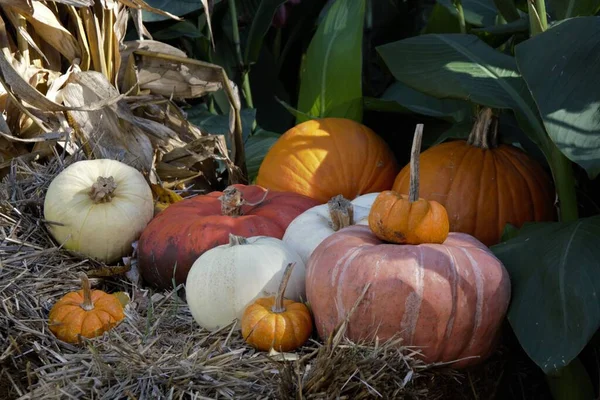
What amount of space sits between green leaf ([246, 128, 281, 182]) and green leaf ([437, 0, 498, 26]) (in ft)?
3.18

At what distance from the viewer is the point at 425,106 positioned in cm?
305

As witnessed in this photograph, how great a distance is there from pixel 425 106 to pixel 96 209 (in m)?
1.36

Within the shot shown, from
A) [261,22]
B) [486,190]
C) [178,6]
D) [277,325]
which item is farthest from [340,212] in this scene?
[178,6]

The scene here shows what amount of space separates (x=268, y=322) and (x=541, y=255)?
719 mm

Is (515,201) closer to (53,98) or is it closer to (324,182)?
(324,182)

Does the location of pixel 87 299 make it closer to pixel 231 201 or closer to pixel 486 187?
pixel 231 201

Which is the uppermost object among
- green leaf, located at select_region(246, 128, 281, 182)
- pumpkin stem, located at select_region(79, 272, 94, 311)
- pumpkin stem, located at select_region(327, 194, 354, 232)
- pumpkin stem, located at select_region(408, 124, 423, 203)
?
pumpkin stem, located at select_region(408, 124, 423, 203)

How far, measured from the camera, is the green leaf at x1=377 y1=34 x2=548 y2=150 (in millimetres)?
2275

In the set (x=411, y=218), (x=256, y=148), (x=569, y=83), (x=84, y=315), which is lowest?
(x=256, y=148)

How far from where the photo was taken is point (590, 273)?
1.86 metres

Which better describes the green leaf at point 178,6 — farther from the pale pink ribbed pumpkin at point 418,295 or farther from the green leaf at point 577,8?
the pale pink ribbed pumpkin at point 418,295

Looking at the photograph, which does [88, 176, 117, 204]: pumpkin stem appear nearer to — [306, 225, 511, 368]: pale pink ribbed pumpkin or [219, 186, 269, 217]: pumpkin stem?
[219, 186, 269, 217]: pumpkin stem

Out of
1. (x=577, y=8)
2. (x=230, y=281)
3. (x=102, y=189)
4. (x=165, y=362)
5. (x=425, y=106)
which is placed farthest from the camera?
(x=425, y=106)

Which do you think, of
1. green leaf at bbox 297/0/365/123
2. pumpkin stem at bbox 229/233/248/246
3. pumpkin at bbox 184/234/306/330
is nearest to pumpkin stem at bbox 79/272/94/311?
pumpkin at bbox 184/234/306/330
